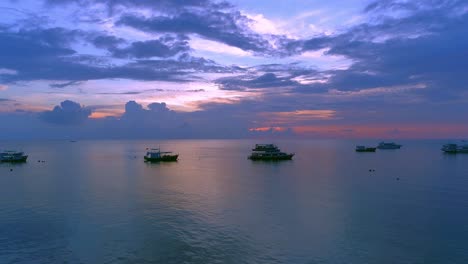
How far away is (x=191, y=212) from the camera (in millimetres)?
51656

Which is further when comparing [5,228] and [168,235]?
[5,228]

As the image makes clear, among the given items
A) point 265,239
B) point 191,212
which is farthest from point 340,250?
point 191,212

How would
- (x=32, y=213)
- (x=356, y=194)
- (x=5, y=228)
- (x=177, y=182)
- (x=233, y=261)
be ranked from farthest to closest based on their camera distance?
(x=177, y=182)
(x=356, y=194)
(x=32, y=213)
(x=5, y=228)
(x=233, y=261)

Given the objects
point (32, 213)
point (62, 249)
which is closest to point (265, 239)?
point (62, 249)

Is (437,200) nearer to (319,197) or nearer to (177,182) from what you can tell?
(319,197)

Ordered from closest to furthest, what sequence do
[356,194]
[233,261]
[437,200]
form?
[233,261]
[437,200]
[356,194]

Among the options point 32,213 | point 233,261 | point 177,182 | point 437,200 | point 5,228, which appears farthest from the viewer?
point 177,182

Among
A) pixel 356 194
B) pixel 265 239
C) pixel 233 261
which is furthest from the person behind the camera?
pixel 356 194

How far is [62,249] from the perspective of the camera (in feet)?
117

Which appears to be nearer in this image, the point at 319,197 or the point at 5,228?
the point at 5,228

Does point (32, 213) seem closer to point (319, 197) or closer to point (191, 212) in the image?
point (191, 212)

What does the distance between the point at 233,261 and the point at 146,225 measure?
56.2 ft

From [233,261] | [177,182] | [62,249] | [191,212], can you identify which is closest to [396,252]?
[233,261]

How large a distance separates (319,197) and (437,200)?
2130 cm
